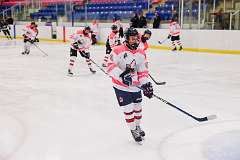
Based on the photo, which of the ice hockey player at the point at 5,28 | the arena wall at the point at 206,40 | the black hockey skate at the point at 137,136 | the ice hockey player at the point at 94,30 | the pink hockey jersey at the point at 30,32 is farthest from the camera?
the ice hockey player at the point at 5,28

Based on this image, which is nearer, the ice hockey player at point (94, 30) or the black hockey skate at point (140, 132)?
the black hockey skate at point (140, 132)

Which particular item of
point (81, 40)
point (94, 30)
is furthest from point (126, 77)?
point (94, 30)

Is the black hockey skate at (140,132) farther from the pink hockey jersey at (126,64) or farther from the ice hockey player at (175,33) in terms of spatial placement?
the ice hockey player at (175,33)

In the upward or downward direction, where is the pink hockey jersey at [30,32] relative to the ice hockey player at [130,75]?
upward

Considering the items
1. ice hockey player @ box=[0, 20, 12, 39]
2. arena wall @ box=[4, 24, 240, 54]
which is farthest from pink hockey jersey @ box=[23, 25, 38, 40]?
ice hockey player @ box=[0, 20, 12, 39]

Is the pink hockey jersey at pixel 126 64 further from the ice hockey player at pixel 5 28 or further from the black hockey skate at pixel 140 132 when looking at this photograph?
the ice hockey player at pixel 5 28

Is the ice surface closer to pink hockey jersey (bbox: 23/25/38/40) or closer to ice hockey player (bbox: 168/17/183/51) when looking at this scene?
pink hockey jersey (bbox: 23/25/38/40)

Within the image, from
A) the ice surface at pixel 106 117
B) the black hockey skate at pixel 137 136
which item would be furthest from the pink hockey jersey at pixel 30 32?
the black hockey skate at pixel 137 136

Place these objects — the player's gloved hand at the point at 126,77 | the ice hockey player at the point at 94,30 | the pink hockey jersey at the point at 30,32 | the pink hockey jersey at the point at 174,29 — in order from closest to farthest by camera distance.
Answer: the player's gloved hand at the point at 126,77
the pink hockey jersey at the point at 30,32
the pink hockey jersey at the point at 174,29
the ice hockey player at the point at 94,30

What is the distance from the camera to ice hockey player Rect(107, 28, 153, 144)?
3061 mm

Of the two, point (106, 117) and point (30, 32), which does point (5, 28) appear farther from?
point (106, 117)

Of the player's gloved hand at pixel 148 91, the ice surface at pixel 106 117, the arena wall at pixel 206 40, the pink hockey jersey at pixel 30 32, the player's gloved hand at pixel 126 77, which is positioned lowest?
the ice surface at pixel 106 117

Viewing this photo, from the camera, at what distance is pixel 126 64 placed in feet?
10.3

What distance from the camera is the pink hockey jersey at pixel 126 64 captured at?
3.11 meters
